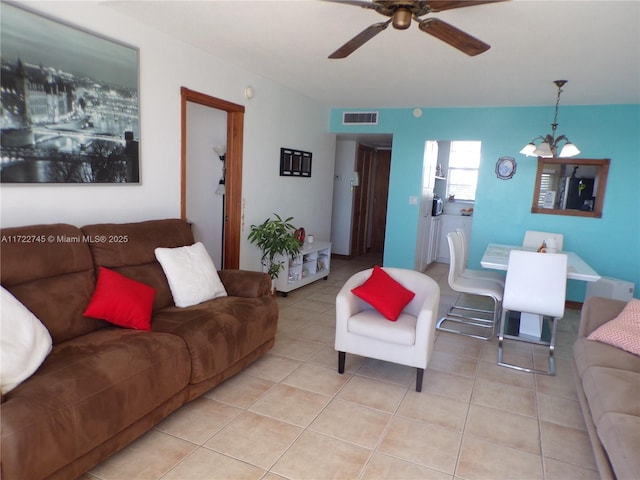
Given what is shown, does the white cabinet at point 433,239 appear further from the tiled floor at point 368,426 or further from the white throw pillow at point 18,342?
the white throw pillow at point 18,342

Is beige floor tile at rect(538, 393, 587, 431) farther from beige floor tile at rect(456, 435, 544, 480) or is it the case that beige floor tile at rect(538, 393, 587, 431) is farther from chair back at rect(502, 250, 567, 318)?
chair back at rect(502, 250, 567, 318)

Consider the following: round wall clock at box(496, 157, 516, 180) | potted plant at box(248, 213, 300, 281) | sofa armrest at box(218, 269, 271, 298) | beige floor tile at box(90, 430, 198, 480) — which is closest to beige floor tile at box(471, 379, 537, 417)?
sofa armrest at box(218, 269, 271, 298)

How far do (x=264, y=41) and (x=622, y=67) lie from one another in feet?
9.32

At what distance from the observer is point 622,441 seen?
1609 mm

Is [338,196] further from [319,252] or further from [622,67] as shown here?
[622,67]

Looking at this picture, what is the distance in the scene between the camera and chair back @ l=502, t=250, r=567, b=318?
325cm

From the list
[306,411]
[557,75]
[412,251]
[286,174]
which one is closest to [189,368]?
[306,411]

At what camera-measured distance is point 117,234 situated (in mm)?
2633

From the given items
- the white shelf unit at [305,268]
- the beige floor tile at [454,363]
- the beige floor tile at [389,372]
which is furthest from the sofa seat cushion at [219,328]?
the white shelf unit at [305,268]

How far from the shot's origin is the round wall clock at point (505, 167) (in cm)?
521

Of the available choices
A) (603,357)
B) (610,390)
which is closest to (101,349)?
(610,390)

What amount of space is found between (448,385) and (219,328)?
1.61m

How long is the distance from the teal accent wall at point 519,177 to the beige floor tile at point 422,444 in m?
3.53

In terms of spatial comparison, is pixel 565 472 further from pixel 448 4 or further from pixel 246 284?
pixel 448 4
